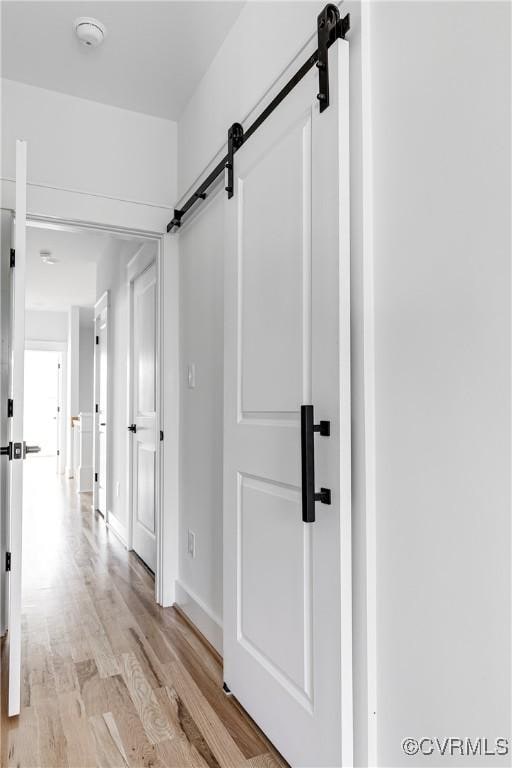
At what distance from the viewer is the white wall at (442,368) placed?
907 mm

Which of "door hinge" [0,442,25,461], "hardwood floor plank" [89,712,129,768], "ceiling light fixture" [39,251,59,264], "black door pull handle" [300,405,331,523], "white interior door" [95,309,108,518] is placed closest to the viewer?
"black door pull handle" [300,405,331,523]

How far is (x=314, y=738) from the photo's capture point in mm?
1330

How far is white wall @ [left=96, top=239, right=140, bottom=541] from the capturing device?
405 cm

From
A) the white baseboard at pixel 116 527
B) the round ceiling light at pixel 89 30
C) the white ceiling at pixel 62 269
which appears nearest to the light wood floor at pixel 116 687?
the white baseboard at pixel 116 527

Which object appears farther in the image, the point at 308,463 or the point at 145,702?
the point at 145,702

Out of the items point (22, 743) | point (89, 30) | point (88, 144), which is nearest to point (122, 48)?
point (89, 30)

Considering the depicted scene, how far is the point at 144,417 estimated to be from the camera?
3.45 meters

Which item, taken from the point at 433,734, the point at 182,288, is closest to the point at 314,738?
the point at 433,734

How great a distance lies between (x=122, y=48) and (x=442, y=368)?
2095 millimetres

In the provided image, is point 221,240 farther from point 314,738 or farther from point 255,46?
point 314,738

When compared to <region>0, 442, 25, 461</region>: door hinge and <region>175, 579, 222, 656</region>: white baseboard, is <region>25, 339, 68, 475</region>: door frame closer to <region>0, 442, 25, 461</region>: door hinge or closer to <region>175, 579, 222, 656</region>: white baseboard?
<region>175, 579, 222, 656</region>: white baseboard

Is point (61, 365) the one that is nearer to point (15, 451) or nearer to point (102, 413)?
point (102, 413)

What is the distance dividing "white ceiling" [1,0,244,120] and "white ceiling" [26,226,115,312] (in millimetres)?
1053

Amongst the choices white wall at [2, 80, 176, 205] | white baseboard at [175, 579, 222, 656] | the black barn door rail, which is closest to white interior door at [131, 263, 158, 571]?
white baseboard at [175, 579, 222, 656]
